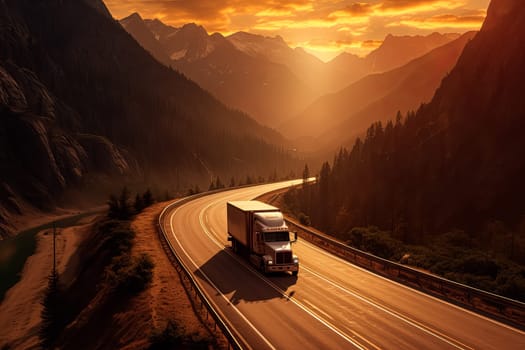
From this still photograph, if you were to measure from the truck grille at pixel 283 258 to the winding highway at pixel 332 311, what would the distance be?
1267 mm

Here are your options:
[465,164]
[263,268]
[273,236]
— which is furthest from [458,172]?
[263,268]

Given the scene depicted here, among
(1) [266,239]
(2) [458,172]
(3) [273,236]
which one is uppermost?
(2) [458,172]

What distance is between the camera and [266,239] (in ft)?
115

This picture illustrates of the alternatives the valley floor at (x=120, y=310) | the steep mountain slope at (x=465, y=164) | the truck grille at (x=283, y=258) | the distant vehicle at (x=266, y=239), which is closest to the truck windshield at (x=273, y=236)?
the distant vehicle at (x=266, y=239)

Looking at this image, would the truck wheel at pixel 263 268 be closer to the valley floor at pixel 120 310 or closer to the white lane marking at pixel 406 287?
→ the valley floor at pixel 120 310

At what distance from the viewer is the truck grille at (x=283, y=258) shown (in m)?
34.1

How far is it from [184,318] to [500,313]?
56.4 ft

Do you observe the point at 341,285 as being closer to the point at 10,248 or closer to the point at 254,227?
the point at 254,227

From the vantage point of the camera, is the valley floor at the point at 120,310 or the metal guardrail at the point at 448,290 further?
the valley floor at the point at 120,310

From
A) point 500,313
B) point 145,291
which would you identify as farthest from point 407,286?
point 145,291

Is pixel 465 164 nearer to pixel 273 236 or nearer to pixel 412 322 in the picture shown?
pixel 273 236

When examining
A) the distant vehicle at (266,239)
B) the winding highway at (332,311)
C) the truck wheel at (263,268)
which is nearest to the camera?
the winding highway at (332,311)

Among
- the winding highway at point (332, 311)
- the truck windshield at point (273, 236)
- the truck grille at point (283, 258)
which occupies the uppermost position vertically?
the truck windshield at point (273, 236)

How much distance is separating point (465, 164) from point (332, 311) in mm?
100687
